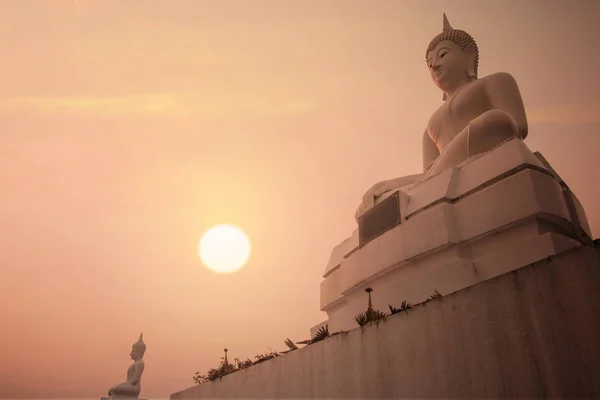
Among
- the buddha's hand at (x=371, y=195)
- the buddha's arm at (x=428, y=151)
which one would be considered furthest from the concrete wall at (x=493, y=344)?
the buddha's arm at (x=428, y=151)

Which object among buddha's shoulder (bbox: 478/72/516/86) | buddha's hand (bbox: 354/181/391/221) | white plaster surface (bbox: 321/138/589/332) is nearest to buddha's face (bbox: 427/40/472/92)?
buddha's shoulder (bbox: 478/72/516/86)

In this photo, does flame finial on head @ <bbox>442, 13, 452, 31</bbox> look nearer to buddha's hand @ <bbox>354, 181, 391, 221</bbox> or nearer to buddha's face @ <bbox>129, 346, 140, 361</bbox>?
buddha's hand @ <bbox>354, 181, 391, 221</bbox>

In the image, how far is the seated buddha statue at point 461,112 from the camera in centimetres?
734

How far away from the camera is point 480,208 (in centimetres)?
640

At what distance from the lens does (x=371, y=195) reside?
830 cm

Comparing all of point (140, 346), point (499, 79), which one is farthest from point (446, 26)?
point (140, 346)

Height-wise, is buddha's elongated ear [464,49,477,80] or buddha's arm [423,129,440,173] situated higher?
buddha's elongated ear [464,49,477,80]

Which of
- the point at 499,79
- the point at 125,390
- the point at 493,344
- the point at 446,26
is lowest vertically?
the point at 493,344

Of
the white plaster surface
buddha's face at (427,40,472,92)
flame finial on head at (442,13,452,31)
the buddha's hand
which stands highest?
flame finial on head at (442,13,452,31)

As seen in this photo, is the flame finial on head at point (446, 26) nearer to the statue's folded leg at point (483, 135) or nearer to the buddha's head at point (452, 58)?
the buddha's head at point (452, 58)

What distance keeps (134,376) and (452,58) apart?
1052 centimetres

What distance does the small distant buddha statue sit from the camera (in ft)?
36.4

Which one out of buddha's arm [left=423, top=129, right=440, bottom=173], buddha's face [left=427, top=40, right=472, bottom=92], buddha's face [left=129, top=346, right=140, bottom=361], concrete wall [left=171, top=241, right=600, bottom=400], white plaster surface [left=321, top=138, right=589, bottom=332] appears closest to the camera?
concrete wall [left=171, top=241, right=600, bottom=400]

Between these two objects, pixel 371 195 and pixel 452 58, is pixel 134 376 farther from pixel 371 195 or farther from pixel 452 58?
pixel 452 58
